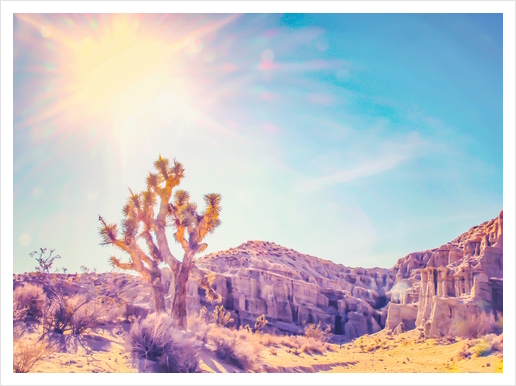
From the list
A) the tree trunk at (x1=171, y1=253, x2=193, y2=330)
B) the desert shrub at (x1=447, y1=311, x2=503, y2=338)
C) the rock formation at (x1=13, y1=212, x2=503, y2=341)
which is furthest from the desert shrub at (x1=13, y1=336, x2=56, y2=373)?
the desert shrub at (x1=447, y1=311, x2=503, y2=338)

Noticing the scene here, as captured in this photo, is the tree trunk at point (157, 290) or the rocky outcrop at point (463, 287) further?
the rocky outcrop at point (463, 287)

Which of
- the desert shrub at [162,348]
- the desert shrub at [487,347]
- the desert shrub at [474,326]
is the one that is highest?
the desert shrub at [162,348]

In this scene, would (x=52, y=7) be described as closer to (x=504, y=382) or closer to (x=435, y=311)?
(x=504, y=382)

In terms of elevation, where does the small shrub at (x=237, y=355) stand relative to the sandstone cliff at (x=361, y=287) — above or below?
above

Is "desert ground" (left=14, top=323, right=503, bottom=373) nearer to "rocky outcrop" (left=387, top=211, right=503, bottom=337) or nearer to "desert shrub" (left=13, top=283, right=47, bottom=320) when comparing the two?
"desert shrub" (left=13, top=283, right=47, bottom=320)

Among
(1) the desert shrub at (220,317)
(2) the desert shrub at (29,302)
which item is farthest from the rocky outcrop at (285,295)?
(2) the desert shrub at (29,302)

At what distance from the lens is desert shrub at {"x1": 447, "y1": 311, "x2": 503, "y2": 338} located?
20.5 m

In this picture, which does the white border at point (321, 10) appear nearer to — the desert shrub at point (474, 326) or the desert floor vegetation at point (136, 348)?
the desert floor vegetation at point (136, 348)

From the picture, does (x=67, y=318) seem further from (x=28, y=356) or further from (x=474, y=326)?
(x=474, y=326)

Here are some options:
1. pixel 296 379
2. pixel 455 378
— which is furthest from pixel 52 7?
pixel 455 378

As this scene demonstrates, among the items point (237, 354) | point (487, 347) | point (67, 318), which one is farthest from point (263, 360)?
point (487, 347)

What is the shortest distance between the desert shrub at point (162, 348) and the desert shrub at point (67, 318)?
255cm

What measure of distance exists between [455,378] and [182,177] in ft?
38.8

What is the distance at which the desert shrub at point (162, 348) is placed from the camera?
11004 millimetres
